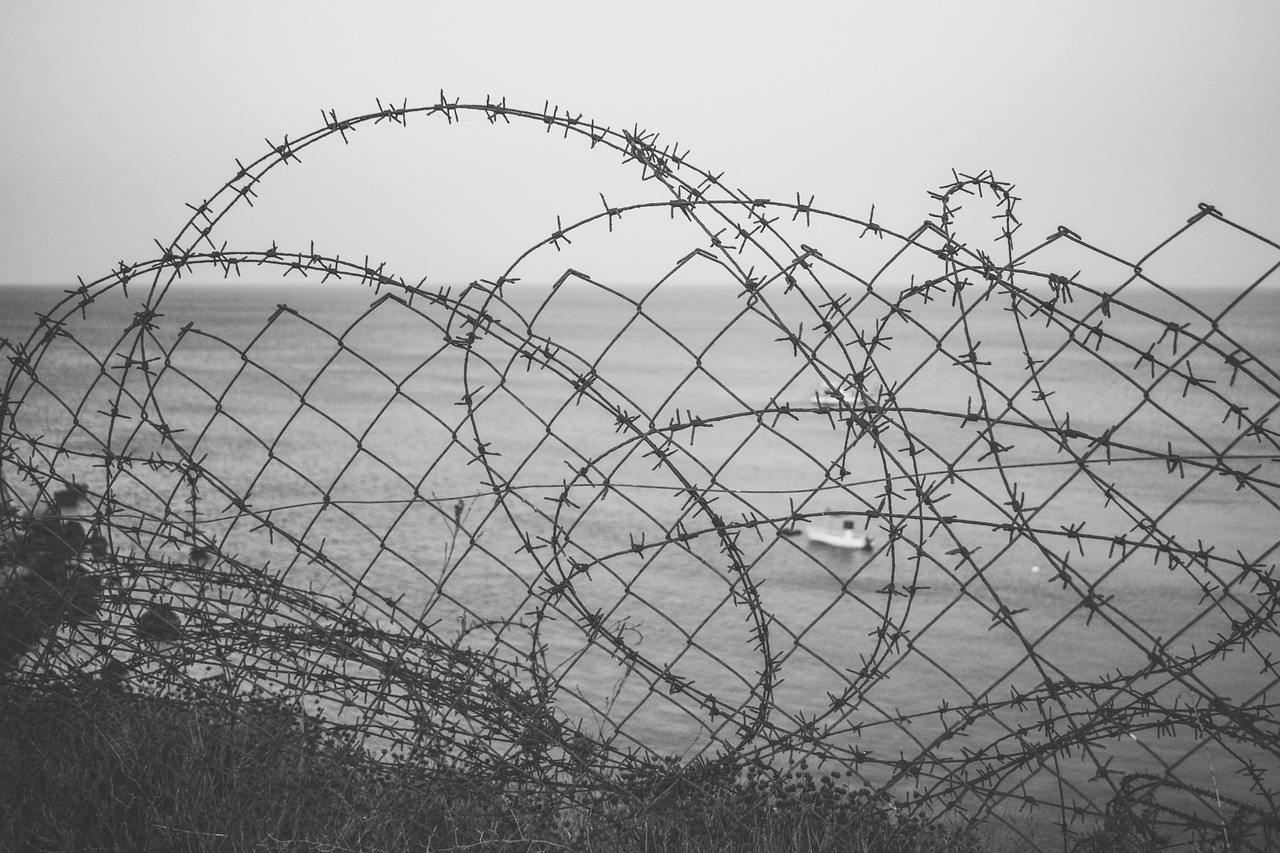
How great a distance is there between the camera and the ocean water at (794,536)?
1.83m

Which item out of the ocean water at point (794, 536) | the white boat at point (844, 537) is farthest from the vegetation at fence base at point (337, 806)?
the white boat at point (844, 537)

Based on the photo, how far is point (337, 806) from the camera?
7.10ft

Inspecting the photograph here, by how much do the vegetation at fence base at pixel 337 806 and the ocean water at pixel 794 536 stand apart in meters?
0.19

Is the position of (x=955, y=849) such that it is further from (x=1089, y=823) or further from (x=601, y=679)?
(x=601, y=679)

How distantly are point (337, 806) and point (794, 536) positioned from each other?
13.2 metres

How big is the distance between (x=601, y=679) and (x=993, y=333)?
3783 inches

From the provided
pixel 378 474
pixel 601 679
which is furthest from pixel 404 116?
pixel 378 474

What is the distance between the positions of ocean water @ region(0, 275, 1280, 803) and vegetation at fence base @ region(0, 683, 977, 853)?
0.63 ft

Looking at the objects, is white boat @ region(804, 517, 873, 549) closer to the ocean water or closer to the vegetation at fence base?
the ocean water

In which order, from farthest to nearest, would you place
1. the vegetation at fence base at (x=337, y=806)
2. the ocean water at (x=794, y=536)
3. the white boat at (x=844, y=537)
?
the white boat at (x=844, y=537) → the vegetation at fence base at (x=337, y=806) → the ocean water at (x=794, y=536)

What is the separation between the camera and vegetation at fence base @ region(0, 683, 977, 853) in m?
2.08

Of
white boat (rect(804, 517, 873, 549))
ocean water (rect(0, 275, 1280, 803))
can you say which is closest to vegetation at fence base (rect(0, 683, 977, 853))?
ocean water (rect(0, 275, 1280, 803))

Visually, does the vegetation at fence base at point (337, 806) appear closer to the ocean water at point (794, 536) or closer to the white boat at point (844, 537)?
the ocean water at point (794, 536)

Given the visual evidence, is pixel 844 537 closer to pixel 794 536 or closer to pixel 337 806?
pixel 794 536
